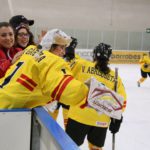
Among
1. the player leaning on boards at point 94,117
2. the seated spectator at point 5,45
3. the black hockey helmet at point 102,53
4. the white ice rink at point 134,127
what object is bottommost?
the white ice rink at point 134,127

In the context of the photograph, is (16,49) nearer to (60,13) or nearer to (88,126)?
(88,126)

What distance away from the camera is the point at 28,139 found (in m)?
1.79

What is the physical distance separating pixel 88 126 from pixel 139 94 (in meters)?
5.67

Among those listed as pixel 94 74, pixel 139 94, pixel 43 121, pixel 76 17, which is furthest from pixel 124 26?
pixel 43 121

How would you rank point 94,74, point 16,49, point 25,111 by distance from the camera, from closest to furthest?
point 25,111 < point 16,49 < point 94,74

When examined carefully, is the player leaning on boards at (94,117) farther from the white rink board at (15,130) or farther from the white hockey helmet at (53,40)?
the white rink board at (15,130)

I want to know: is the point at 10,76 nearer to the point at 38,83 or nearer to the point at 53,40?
the point at 38,83

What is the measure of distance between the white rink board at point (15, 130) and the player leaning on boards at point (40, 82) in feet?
0.37

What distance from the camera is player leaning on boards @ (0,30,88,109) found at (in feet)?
5.44

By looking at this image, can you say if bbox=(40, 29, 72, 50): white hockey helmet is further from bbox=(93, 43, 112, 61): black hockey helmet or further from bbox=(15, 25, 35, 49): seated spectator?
bbox=(93, 43, 112, 61): black hockey helmet

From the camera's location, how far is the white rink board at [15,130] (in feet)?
5.71

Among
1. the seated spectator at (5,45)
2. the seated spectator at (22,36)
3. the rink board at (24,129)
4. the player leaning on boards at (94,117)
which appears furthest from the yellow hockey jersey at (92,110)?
the rink board at (24,129)

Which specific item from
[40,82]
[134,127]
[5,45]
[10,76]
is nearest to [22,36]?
[5,45]

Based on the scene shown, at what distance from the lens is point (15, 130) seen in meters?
1.76
